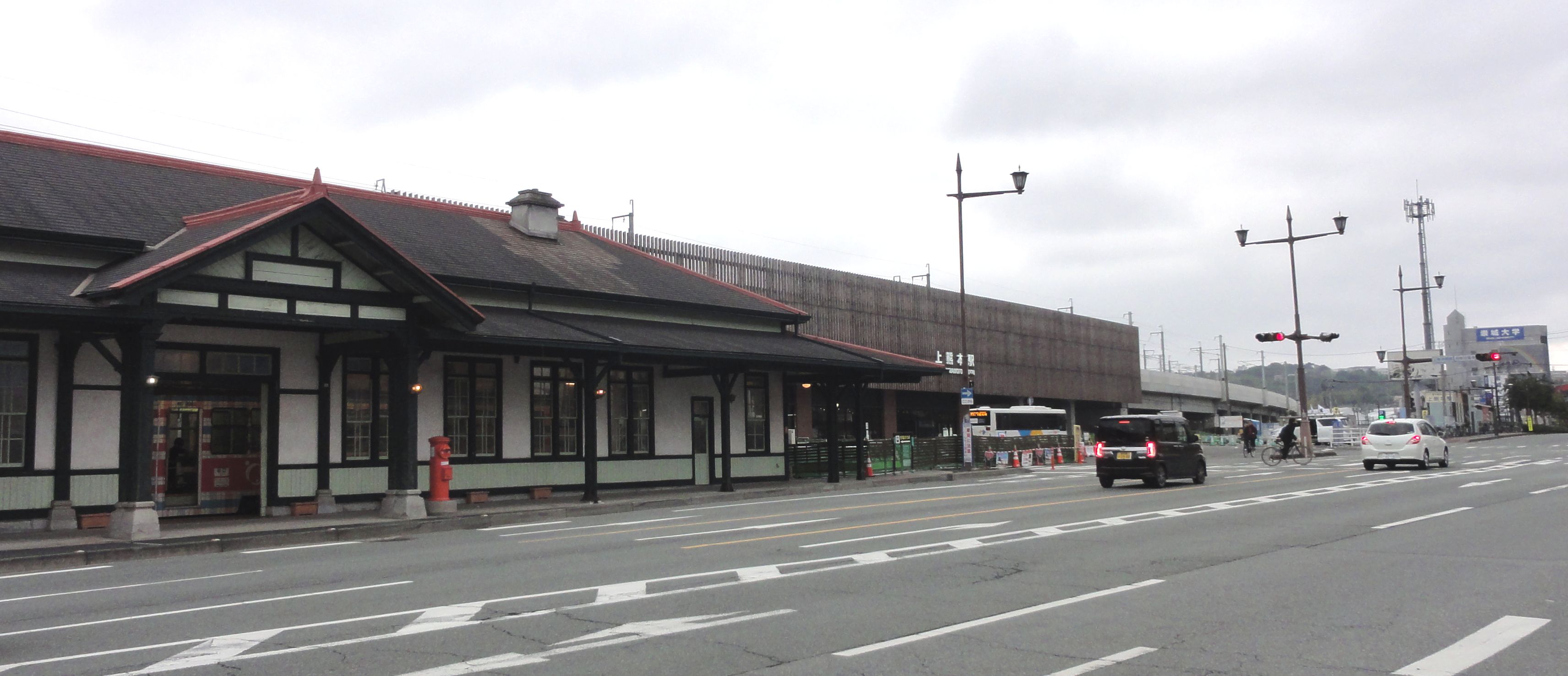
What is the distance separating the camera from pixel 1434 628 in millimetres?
Answer: 8531

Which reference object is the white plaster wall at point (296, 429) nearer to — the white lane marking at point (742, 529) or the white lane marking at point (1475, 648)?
the white lane marking at point (742, 529)

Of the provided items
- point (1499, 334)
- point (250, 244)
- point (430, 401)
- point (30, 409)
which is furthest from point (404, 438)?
point (1499, 334)

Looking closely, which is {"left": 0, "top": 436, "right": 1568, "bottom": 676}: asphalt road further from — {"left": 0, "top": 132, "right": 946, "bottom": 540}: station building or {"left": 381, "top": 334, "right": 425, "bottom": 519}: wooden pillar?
{"left": 0, "top": 132, "right": 946, "bottom": 540}: station building

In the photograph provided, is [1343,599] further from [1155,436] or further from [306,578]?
[1155,436]

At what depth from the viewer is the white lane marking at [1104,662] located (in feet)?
23.3

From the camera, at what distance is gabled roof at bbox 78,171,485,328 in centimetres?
1678

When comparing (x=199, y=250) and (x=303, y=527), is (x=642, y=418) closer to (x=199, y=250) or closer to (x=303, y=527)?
(x=303, y=527)

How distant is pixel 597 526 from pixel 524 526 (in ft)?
5.59

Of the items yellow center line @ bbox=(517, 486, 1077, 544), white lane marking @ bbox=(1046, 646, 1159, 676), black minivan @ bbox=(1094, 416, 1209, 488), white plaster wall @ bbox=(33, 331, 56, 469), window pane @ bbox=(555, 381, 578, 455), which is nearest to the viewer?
white lane marking @ bbox=(1046, 646, 1159, 676)

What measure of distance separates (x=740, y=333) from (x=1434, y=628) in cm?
2269

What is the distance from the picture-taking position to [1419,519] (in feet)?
56.4

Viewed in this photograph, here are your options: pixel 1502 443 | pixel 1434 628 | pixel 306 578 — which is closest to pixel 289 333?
pixel 306 578

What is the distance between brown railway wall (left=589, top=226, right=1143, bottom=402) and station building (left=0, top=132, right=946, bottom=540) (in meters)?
13.2

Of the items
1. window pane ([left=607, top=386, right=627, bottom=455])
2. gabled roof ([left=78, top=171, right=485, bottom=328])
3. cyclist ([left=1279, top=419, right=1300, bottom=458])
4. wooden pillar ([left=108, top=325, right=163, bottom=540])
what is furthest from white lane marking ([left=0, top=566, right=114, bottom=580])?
cyclist ([left=1279, top=419, right=1300, bottom=458])
